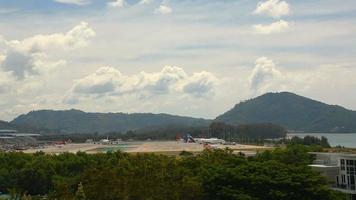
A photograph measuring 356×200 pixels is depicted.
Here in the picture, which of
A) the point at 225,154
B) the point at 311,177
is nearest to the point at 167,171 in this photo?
the point at 311,177

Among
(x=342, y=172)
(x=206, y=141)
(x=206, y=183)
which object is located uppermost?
(x=206, y=141)

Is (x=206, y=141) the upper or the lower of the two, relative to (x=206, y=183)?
upper

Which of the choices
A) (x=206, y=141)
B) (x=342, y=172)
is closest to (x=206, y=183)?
(x=342, y=172)

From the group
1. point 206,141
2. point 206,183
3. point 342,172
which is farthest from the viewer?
point 206,141

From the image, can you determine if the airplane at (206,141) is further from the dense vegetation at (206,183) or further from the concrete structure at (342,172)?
the dense vegetation at (206,183)

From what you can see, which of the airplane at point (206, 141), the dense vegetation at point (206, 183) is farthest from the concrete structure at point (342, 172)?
the airplane at point (206, 141)

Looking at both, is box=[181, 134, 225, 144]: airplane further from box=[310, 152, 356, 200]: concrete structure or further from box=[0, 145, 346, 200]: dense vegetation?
box=[0, 145, 346, 200]: dense vegetation

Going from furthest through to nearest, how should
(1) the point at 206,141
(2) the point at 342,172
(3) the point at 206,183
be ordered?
(1) the point at 206,141
(2) the point at 342,172
(3) the point at 206,183

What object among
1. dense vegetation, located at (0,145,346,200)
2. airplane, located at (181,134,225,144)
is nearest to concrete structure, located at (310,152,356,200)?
dense vegetation, located at (0,145,346,200)

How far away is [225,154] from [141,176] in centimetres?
1672

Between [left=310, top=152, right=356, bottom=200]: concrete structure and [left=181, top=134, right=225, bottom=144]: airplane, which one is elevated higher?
[left=181, top=134, right=225, bottom=144]: airplane

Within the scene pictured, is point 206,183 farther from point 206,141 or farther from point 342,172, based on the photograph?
point 206,141

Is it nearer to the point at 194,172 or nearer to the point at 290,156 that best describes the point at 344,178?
the point at 290,156

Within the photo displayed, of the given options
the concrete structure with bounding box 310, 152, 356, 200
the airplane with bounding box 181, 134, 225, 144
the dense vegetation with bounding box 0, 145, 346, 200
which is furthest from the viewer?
the airplane with bounding box 181, 134, 225, 144
